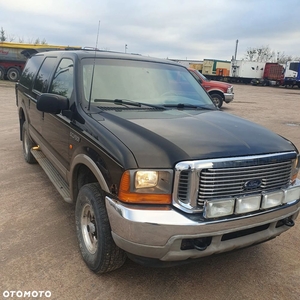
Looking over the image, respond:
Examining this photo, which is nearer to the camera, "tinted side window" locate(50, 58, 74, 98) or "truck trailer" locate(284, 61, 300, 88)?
"tinted side window" locate(50, 58, 74, 98)

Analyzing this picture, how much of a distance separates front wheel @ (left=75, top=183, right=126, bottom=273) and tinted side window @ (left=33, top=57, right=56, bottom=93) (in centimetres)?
216

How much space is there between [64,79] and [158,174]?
2150 millimetres

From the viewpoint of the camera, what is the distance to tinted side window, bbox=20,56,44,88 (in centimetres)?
526

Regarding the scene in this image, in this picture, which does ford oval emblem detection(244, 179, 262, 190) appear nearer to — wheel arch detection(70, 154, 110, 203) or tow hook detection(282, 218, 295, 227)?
tow hook detection(282, 218, 295, 227)

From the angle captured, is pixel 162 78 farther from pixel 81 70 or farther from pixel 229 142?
pixel 229 142

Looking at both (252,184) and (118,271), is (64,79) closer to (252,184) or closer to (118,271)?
(118,271)

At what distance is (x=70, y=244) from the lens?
10.8 ft

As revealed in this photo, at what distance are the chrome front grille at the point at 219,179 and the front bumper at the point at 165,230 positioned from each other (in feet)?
0.41

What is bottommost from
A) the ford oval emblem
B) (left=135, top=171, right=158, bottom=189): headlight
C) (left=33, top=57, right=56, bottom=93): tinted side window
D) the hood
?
the ford oval emblem

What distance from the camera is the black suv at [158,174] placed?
2.28 meters

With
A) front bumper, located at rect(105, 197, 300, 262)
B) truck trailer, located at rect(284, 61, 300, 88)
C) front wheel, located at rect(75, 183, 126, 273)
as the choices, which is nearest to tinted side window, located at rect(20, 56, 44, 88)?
front wheel, located at rect(75, 183, 126, 273)

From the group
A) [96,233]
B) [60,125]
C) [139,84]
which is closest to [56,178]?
[60,125]

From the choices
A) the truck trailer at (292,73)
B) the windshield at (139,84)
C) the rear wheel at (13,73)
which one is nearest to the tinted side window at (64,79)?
the windshield at (139,84)

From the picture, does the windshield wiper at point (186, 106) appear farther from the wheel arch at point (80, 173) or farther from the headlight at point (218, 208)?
the headlight at point (218, 208)
